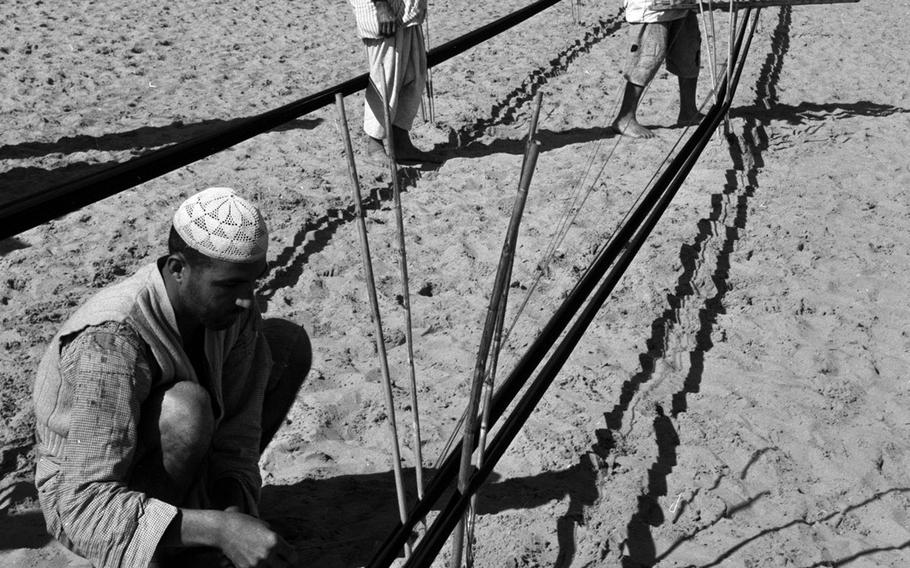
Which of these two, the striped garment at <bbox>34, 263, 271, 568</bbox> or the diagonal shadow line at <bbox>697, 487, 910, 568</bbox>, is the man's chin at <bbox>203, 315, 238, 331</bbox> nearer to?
the striped garment at <bbox>34, 263, 271, 568</bbox>

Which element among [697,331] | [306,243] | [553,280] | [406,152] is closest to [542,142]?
[406,152]

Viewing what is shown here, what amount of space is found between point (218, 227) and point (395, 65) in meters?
3.23

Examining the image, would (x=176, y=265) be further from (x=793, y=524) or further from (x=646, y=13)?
(x=646, y=13)

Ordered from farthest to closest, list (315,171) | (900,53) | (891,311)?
(900,53), (315,171), (891,311)

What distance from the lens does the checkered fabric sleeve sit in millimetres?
1823

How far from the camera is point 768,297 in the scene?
3.90m

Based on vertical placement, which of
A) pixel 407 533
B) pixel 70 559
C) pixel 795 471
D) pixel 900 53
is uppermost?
pixel 407 533

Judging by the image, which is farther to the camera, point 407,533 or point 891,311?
point 891,311

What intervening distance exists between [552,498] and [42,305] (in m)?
1.97

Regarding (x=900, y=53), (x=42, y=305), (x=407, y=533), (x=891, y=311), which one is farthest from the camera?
(x=900, y=53)

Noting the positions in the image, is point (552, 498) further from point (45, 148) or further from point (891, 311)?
point (45, 148)

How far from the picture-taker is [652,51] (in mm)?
5480

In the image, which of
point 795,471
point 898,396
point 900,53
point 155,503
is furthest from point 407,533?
point 900,53

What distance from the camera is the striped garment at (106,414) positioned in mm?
1829
